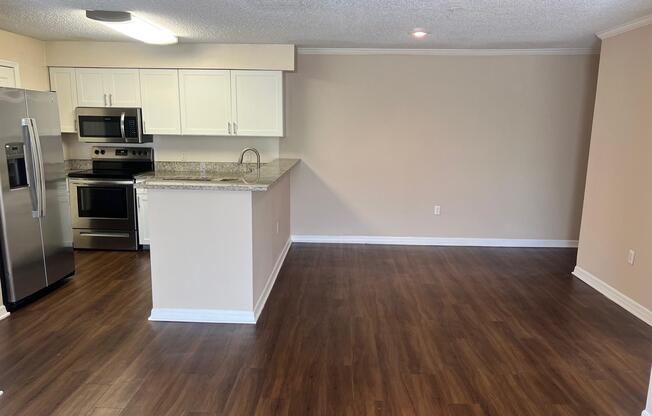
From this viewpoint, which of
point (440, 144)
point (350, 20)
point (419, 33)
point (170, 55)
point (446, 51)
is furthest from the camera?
point (440, 144)

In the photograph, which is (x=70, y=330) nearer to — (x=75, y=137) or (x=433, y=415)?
(x=433, y=415)

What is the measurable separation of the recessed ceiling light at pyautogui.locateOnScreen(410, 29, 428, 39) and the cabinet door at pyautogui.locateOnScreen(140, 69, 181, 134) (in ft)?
8.86

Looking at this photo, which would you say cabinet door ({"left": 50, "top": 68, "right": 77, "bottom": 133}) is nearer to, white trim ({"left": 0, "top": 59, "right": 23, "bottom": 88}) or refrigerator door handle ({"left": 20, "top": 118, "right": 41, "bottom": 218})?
white trim ({"left": 0, "top": 59, "right": 23, "bottom": 88})

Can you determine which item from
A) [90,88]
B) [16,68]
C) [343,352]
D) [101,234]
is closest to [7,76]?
[16,68]

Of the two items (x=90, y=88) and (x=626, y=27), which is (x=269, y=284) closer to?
(x=90, y=88)

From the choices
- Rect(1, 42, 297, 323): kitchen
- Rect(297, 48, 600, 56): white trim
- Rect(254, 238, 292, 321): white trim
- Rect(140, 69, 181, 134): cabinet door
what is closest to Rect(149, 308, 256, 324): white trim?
Rect(254, 238, 292, 321): white trim

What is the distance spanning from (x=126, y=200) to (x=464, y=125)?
4.16 m

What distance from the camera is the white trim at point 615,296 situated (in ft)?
11.4

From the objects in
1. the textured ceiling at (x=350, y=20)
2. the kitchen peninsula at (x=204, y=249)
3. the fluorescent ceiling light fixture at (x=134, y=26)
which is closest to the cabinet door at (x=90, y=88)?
the textured ceiling at (x=350, y=20)

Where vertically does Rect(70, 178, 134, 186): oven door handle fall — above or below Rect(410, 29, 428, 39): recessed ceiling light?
below

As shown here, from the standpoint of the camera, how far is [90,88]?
16.7 feet

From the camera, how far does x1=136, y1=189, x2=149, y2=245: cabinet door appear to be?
5.04 meters

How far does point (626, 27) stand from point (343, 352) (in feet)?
11.9

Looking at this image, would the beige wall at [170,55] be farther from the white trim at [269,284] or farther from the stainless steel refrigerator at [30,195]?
the white trim at [269,284]
